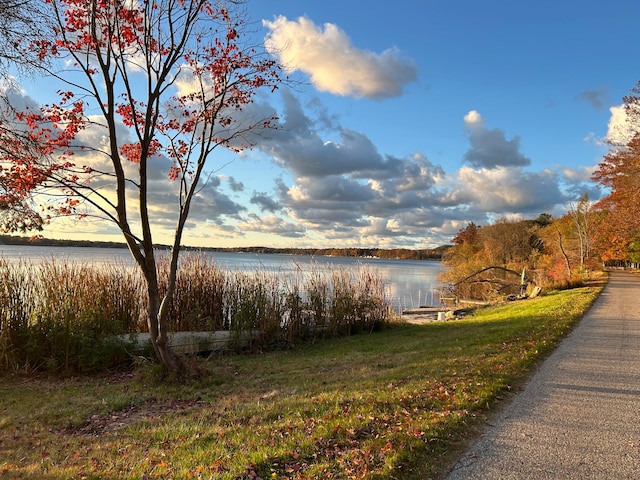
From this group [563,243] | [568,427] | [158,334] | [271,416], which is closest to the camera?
[568,427]

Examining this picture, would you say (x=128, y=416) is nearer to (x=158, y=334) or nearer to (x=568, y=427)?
(x=158, y=334)

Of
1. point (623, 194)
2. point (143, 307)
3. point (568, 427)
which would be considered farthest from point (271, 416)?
point (623, 194)

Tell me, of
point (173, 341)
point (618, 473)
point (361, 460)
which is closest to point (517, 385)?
point (618, 473)

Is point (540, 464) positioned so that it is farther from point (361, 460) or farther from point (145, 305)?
point (145, 305)

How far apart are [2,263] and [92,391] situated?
3869 millimetres

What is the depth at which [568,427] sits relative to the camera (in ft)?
14.2

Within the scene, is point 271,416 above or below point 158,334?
below

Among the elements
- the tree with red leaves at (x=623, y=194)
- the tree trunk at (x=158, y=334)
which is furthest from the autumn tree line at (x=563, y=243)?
the tree trunk at (x=158, y=334)

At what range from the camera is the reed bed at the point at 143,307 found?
8.18 m

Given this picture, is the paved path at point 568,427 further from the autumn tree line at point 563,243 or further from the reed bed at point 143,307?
the autumn tree line at point 563,243

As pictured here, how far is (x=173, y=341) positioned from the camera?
9508 millimetres

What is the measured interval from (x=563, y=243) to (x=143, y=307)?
40008mm

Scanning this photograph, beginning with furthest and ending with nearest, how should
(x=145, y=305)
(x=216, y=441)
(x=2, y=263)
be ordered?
1. (x=145, y=305)
2. (x=2, y=263)
3. (x=216, y=441)

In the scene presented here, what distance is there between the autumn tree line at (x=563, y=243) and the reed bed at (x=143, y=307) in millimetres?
15008
